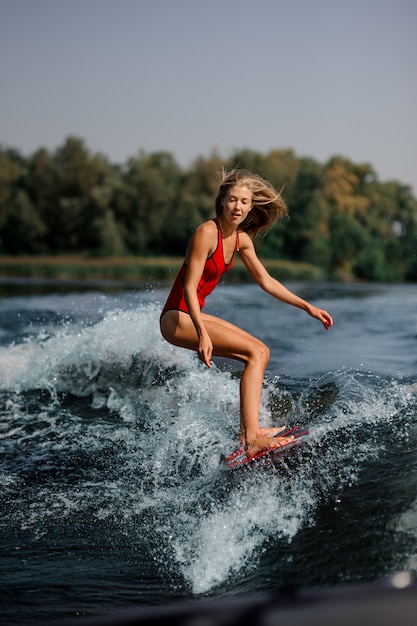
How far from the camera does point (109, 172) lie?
74.8 metres

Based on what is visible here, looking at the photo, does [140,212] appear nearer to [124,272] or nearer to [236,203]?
[124,272]

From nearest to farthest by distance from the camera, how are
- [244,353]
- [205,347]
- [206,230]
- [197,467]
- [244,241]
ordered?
[205,347] → [206,230] → [244,353] → [244,241] → [197,467]

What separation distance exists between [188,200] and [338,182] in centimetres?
3103

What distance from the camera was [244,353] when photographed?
494 centimetres

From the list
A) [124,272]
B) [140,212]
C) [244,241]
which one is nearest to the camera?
[244,241]

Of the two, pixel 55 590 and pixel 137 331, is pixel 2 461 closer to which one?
pixel 55 590

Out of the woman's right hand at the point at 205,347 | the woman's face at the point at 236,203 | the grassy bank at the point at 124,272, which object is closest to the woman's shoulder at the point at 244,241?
the woman's face at the point at 236,203

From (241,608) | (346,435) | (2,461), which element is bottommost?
(2,461)

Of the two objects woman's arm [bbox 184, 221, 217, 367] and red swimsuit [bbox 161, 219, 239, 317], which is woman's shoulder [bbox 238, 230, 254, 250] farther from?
woman's arm [bbox 184, 221, 217, 367]

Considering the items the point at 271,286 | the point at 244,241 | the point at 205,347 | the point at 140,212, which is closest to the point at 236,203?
the point at 244,241

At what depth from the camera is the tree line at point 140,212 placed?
209ft

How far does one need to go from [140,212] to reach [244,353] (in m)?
66.2

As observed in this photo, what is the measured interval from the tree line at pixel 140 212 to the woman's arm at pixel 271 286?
53.1 meters

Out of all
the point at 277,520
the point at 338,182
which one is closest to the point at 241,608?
the point at 277,520
